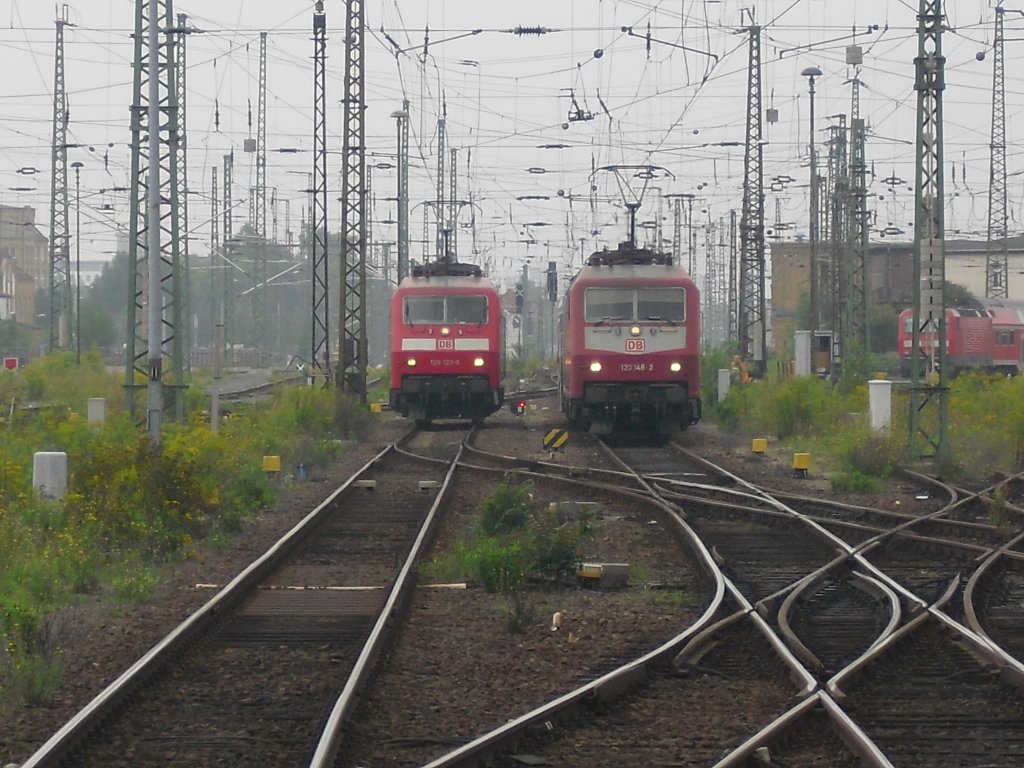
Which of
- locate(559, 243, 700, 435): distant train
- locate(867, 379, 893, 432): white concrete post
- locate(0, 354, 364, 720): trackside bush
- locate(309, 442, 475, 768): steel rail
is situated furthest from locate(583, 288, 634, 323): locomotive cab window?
locate(309, 442, 475, 768): steel rail

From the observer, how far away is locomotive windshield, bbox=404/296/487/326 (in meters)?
30.3

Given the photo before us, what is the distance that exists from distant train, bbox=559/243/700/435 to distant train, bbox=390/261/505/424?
3.92m

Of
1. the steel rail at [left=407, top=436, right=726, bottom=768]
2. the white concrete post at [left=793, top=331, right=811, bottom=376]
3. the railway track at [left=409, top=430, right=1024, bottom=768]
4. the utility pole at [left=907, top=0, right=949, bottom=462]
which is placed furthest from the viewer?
the white concrete post at [left=793, top=331, right=811, bottom=376]

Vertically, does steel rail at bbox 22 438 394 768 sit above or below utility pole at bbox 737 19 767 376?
below

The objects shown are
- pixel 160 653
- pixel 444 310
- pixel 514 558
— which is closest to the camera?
pixel 160 653

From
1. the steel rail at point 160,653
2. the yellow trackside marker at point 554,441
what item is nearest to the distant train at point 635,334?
the yellow trackside marker at point 554,441

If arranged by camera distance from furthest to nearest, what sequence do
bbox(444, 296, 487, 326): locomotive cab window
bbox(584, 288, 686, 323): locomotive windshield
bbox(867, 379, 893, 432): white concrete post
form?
bbox(444, 296, 487, 326): locomotive cab window → bbox(584, 288, 686, 323): locomotive windshield → bbox(867, 379, 893, 432): white concrete post

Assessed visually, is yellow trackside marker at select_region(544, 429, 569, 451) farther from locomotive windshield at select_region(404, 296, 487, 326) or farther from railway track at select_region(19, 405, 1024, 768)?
railway track at select_region(19, 405, 1024, 768)

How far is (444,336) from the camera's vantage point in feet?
99.5

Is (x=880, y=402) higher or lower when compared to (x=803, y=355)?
lower

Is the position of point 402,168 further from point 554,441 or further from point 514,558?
point 514,558

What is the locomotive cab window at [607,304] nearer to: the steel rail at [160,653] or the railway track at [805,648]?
the railway track at [805,648]

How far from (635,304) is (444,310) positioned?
5397 millimetres

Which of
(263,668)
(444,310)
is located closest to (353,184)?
(444,310)
